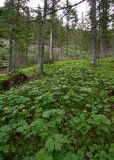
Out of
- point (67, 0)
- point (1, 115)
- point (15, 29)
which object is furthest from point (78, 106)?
point (67, 0)

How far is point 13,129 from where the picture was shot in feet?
18.4

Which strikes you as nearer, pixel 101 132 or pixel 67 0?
pixel 101 132

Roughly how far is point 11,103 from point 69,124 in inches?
98.9

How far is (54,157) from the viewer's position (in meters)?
4.57

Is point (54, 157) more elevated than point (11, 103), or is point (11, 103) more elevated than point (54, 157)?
point (11, 103)

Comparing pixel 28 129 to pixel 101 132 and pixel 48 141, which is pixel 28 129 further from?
pixel 101 132

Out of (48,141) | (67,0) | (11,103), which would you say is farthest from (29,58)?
(48,141)

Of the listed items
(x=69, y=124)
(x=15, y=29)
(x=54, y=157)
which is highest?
(x=15, y=29)

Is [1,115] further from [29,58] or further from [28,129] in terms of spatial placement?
[29,58]

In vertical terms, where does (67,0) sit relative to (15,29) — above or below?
above

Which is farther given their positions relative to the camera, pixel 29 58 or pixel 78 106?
pixel 29 58

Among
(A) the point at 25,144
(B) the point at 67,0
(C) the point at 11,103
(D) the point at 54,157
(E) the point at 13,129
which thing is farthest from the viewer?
(B) the point at 67,0

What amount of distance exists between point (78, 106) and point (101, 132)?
1600mm

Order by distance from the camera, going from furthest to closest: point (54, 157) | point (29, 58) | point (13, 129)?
1. point (29, 58)
2. point (13, 129)
3. point (54, 157)
